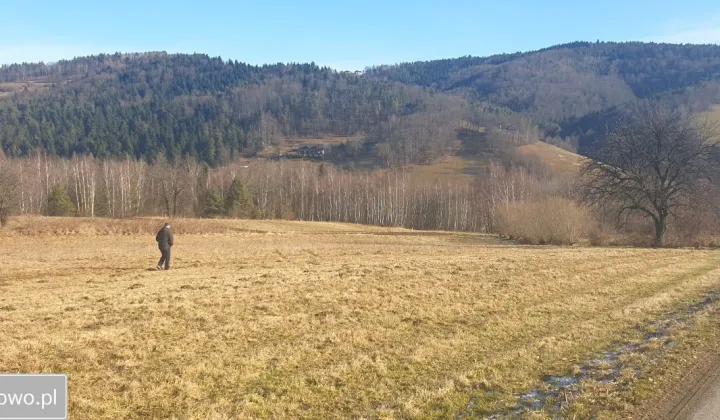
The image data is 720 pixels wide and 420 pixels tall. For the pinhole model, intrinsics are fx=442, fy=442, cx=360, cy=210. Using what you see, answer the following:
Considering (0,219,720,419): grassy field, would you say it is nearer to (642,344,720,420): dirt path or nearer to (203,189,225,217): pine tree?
A: (642,344,720,420): dirt path

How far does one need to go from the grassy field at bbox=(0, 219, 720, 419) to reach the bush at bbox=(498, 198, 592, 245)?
18.6 m

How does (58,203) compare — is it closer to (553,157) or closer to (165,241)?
(165,241)

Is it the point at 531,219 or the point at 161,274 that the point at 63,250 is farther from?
the point at 531,219

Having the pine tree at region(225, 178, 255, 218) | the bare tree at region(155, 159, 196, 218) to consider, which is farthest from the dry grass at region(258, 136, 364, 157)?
the pine tree at region(225, 178, 255, 218)

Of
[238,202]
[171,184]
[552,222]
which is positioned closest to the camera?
[552,222]

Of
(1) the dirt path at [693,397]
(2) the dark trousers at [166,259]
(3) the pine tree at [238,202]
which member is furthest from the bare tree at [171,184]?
(1) the dirt path at [693,397]

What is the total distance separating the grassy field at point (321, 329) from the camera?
25.4ft

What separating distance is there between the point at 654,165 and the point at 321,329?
1501 inches

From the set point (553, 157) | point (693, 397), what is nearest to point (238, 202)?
point (693, 397)

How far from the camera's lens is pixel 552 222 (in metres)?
41.7

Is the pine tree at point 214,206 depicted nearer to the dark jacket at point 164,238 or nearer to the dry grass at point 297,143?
the dark jacket at point 164,238

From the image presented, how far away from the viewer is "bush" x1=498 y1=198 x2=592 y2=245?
40.8m

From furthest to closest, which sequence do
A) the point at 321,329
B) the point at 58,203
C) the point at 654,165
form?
the point at 58,203
the point at 654,165
the point at 321,329

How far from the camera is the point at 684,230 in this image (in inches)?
1565
